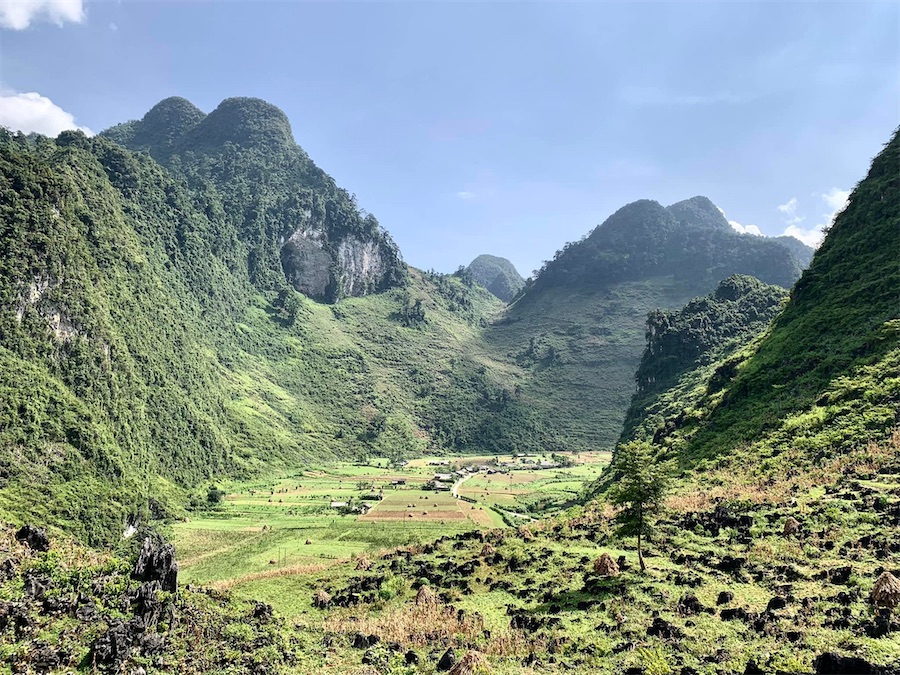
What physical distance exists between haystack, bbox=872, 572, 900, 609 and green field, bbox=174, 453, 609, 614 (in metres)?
26.3

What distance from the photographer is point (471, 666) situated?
16.5 m

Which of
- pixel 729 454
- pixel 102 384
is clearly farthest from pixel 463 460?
pixel 729 454

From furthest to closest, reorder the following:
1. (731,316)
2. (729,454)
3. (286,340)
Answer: (286,340) < (731,316) < (729,454)

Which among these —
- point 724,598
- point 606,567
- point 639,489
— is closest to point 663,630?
point 724,598

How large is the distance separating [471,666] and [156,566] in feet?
40.5

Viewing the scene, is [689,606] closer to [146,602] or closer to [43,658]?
[146,602]

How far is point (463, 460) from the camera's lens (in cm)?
13475

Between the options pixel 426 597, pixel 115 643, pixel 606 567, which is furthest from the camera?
pixel 426 597

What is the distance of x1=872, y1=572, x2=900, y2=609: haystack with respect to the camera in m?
15.5

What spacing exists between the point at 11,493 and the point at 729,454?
68.2 meters

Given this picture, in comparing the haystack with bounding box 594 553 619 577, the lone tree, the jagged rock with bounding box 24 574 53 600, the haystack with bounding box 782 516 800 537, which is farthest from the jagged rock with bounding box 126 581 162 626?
the haystack with bounding box 782 516 800 537

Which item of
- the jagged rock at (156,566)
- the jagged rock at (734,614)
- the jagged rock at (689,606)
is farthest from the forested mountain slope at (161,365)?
the jagged rock at (734,614)

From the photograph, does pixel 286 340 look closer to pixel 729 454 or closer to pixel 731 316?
pixel 731 316

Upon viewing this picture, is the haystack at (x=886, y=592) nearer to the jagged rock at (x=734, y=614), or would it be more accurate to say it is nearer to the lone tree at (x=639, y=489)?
the jagged rock at (x=734, y=614)
